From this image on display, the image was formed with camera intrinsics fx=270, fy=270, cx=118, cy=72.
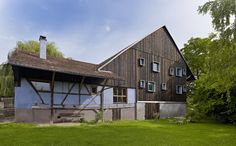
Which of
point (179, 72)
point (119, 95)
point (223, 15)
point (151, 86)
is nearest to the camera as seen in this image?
point (223, 15)

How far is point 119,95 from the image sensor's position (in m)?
22.9

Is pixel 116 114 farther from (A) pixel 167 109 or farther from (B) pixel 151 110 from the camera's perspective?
(A) pixel 167 109

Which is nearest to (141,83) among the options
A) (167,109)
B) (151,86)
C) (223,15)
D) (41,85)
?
(151,86)

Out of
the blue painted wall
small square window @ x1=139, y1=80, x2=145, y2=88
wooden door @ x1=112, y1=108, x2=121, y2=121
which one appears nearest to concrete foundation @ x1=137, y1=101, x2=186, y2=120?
small square window @ x1=139, y1=80, x2=145, y2=88

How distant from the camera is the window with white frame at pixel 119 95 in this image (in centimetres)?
2253

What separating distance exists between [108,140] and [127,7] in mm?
10155

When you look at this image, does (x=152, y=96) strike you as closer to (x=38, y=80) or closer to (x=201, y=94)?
(x=201, y=94)

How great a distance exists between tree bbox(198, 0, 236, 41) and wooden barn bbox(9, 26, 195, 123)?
8727 millimetres

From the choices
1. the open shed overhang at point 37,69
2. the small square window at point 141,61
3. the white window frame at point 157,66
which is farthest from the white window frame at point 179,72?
the open shed overhang at point 37,69

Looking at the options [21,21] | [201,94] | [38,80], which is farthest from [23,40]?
[201,94]

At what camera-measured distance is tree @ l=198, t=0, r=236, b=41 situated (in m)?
11.6

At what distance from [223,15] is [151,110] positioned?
49.9 feet

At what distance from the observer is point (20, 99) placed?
55.4 ft

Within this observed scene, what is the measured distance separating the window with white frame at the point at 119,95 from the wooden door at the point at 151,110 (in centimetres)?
292
